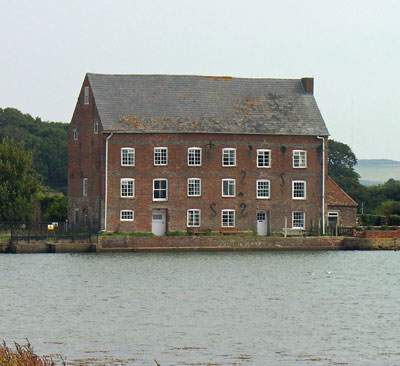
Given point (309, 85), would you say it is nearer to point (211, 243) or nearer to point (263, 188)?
point (263, 188)

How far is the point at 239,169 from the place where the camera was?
227 feet

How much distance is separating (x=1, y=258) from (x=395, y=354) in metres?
36.8

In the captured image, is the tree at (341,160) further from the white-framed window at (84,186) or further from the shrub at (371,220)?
the white-framed window at (84,186)

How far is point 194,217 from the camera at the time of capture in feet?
225

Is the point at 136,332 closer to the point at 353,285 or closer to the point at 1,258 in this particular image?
the point at 353,285

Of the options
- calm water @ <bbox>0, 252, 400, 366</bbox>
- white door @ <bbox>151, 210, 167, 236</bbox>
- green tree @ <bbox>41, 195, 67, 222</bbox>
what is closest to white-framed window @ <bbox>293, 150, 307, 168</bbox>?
white door @ <bbox>151, 210, 167, 236</bbox>

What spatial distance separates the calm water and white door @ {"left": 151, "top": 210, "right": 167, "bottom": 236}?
832cm

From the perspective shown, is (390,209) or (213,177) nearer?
(213,177)

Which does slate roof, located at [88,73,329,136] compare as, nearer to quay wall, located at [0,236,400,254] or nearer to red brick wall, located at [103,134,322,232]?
red brick wall, located at [103,134,322,232]

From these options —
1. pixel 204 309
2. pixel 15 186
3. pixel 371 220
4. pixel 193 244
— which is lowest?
pixel 204 309

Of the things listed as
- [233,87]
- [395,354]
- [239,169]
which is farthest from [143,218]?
[395,354]

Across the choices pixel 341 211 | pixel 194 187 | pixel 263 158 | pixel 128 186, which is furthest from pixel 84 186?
pixel 341 211

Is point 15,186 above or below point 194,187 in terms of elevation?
above

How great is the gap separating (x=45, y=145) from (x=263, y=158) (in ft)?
208
